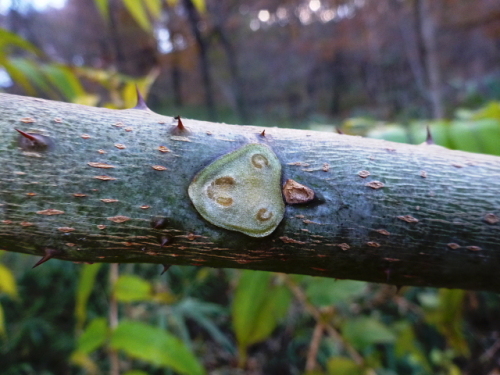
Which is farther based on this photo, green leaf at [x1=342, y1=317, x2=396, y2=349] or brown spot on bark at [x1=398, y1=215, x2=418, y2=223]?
green leaf at [x1=342, y1=317, x2=396, y2=349]

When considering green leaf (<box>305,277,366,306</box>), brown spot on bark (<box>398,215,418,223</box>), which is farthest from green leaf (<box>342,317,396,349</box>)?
brown spot on bark (<box>398,215,418,223</box>)

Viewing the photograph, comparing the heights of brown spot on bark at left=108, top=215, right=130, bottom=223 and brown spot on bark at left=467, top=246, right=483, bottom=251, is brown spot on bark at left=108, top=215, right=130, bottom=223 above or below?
above

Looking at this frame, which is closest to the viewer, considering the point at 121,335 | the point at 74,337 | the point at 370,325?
the point at 121,335

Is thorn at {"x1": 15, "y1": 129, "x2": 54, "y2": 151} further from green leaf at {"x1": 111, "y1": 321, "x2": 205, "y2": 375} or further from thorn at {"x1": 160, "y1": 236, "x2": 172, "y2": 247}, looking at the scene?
green leaf at {"x1": 111, "y1": 321, "x2": 205, "y2": 375}

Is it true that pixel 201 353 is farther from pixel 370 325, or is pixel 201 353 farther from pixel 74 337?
pixel 370 325

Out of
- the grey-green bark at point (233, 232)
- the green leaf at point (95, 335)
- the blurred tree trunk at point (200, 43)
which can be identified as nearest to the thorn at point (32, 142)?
the grey-green bark at point (233, 232)

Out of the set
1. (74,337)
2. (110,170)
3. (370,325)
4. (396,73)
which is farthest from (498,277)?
(396,73)
